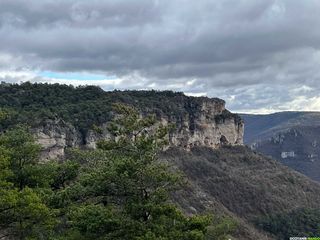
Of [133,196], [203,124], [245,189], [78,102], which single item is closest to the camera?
[133,196]

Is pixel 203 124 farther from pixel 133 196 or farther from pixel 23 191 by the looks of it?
pixel 23 191

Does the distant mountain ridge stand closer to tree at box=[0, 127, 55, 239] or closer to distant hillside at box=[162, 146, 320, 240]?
distant hillside at box=[162, 146, 320, 240]

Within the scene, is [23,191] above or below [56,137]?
below

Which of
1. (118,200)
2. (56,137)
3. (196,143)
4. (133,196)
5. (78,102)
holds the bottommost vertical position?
(118,200)

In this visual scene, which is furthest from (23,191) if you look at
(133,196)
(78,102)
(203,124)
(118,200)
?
(203,124)

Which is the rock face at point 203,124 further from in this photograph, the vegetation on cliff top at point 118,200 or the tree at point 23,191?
the vegetation on cliff top at point 118,200

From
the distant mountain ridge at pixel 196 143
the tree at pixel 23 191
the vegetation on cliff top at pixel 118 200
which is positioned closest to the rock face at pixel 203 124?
the distant mountain ridge at pixel 196 143

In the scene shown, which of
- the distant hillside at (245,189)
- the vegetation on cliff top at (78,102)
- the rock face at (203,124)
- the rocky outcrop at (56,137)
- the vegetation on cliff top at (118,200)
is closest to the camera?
the vegetation on cliff top at (118,200)

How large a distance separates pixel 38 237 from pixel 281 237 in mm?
61134

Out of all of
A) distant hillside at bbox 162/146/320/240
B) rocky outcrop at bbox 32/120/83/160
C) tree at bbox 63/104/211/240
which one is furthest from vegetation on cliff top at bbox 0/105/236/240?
distant hillside at bbox 162/146/320/240

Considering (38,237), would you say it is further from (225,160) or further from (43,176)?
(225,160)

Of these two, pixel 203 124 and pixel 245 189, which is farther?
pixel 203 124

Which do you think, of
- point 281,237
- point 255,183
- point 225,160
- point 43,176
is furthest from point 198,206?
point 43,176

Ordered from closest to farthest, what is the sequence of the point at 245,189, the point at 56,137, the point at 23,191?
the point at 23,191 → the point at 56,137 → the point at 245,189
